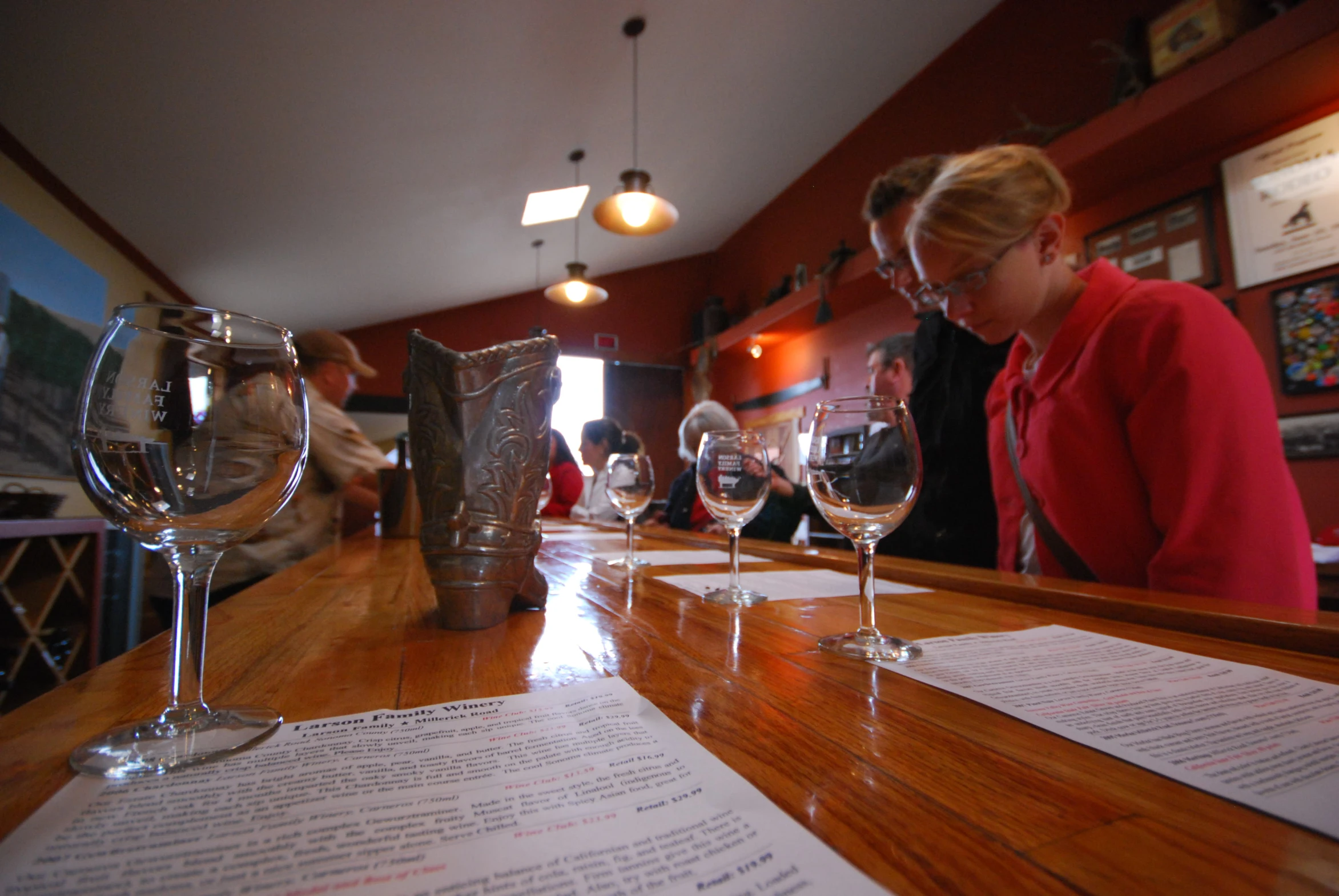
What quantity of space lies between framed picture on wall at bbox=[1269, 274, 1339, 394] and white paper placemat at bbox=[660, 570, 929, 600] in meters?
2.43

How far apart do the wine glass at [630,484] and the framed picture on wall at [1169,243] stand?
2.52 m

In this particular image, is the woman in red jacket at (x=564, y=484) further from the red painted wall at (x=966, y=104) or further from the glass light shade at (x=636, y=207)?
the red painted wall at (x=966, y=104)

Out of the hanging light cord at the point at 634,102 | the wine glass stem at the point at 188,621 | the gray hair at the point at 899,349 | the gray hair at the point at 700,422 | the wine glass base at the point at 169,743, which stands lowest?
the wine glass base at the point at 169,743

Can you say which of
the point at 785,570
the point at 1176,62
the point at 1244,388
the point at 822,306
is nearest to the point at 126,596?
the point at 785,570

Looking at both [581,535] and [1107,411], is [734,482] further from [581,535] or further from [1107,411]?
[581,535]

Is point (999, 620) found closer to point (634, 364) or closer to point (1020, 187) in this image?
point (1020, 187)

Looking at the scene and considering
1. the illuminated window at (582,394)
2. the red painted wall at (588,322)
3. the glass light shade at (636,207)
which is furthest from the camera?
the illuminated window at (582,394)

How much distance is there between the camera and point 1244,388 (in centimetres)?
94

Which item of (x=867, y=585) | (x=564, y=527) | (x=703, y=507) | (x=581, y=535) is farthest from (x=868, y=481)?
(x=703, y=507)

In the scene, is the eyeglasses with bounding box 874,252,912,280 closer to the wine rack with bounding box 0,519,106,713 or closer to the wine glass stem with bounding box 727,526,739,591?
the wine glass stem with bounding box 727,526,739,591

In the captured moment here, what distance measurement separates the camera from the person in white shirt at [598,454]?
12.3 feet

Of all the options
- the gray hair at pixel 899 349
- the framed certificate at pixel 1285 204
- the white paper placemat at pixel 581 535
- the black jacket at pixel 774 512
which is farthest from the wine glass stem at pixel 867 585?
the framed certificate at pixel 1285 204

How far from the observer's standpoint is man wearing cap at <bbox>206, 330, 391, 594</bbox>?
1729 mm

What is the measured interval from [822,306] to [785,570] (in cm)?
392
